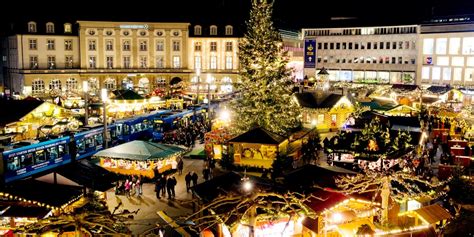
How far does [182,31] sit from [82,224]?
60937 millimetres

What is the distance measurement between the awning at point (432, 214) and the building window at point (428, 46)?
192ft

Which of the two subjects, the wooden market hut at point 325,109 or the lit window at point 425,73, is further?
the lit window at point 425,73

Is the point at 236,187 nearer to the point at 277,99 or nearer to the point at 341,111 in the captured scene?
the point at 277,99

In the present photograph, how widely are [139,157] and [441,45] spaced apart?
55.9 metres

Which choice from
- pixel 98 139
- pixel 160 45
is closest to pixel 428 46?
pixel 160 45

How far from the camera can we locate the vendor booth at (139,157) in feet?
77.2

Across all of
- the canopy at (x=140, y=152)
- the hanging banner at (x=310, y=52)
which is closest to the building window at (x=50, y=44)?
the hanging banner at (x=310, y=52)

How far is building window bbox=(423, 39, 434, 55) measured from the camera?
68.7 m

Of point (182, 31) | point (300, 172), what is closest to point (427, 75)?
point (182, 31)

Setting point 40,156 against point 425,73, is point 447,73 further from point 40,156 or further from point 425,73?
point 40,156

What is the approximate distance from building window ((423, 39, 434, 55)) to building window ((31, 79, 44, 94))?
160ft

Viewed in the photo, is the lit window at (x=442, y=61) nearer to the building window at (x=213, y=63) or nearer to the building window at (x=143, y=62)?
the building window at (x=213, y=63)

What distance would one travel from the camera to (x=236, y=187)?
14.6m

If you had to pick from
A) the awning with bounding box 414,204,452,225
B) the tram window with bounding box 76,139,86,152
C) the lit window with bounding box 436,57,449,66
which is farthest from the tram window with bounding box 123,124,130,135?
the lit window with bounding box 436,57,449,66
